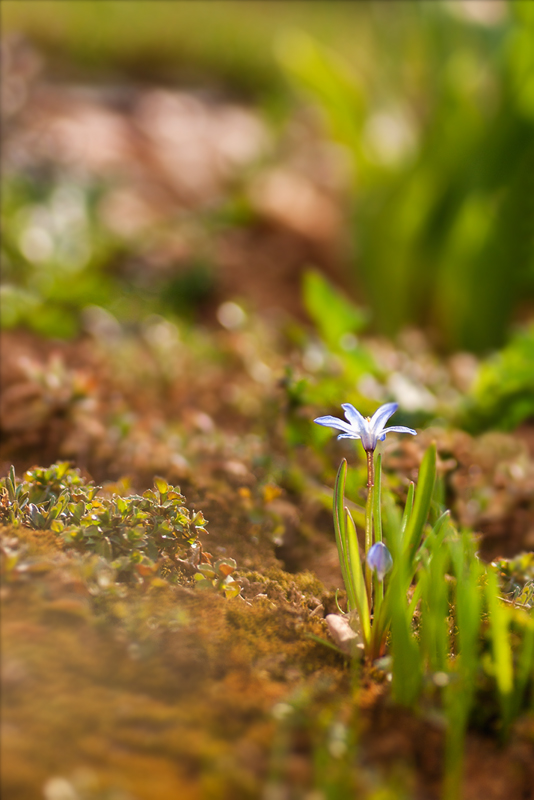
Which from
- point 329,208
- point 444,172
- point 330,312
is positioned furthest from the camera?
A: point 329,208

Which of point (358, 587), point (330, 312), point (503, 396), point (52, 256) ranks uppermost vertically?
point (52, 256)

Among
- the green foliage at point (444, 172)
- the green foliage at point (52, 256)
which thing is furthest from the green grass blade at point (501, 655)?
the green foliage at point (444, 172)

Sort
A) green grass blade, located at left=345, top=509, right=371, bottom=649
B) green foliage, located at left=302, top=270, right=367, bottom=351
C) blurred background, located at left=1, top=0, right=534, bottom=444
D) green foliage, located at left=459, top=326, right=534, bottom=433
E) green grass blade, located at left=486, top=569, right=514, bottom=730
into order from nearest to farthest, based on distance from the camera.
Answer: green grass blade, located at left=486, top=569, right=514, bottom=730, green grass blade, located at left=345, top=509, right=371, bottom=649, green foliage, located at left=459, top=326, right=534, bottom=433, green foliage, located at left=302, top=270, right=367, bottom=351, blurred background, located at left=1, top=0, right=534, bottom=444

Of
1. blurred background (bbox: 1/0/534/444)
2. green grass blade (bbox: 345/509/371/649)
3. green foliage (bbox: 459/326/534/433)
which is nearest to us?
green grass blade (bbox: 345/509/371/649)

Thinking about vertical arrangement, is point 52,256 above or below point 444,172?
below

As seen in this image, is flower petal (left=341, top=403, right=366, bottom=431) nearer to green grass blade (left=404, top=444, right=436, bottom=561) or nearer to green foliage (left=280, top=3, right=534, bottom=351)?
green grass blade (left=404, top=444, right=436, bottom=561)

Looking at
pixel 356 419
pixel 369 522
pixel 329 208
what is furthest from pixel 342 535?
pixel 329 208

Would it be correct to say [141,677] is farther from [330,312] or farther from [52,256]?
[52,256]

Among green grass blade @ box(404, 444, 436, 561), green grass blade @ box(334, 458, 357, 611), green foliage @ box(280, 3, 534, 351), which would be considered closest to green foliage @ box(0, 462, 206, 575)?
green grass blade @ box(334, 458, 357, 611)
